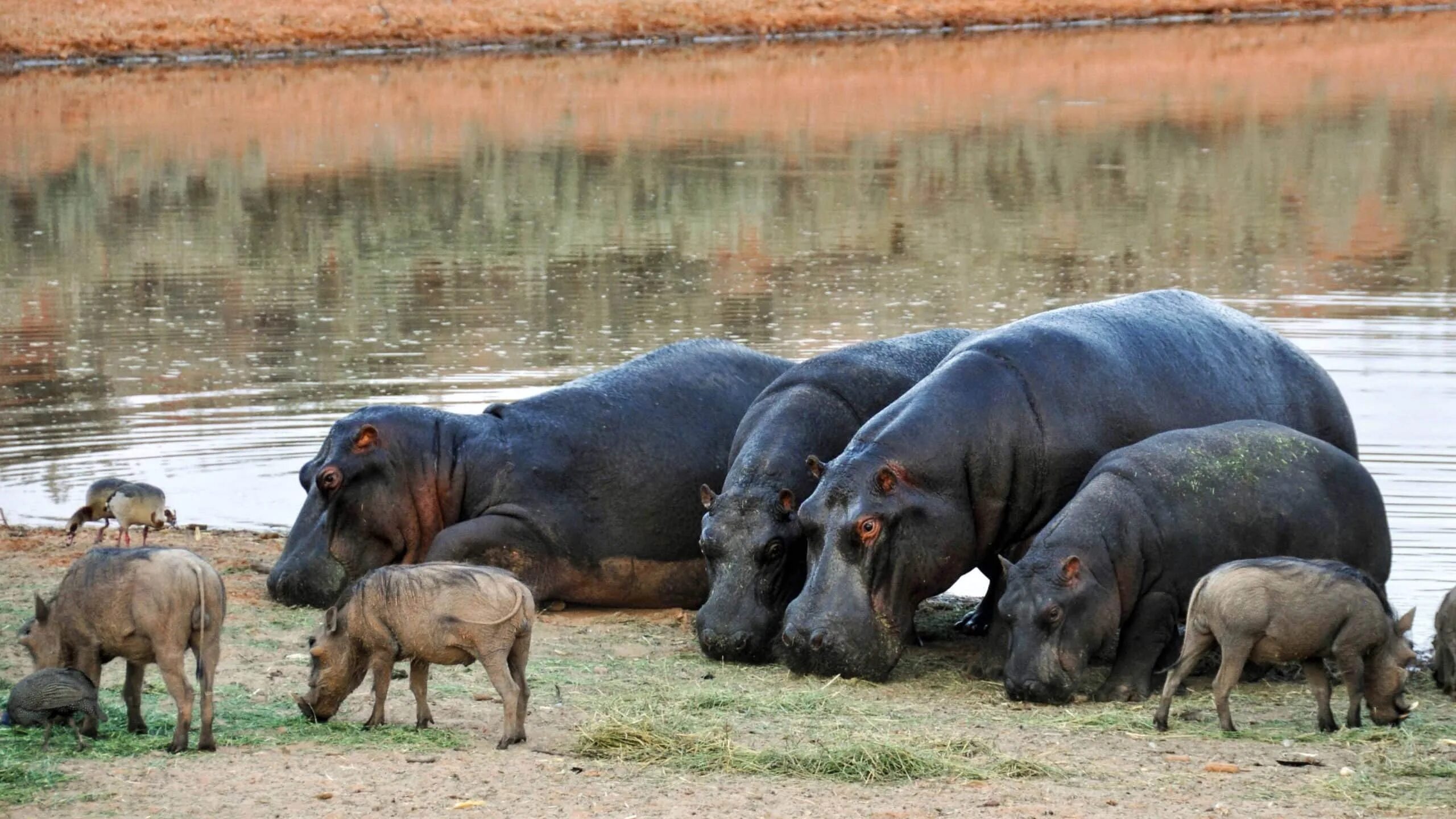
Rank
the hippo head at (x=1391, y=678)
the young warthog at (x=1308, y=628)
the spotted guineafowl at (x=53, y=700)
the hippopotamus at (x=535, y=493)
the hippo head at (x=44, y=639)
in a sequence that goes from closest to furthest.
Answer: the spotted guineafowl at (x=53, y=700), the hippo head at (x=44, y=639), the young warthog at (x=1308, y=628), the hippo head at (x=1391, y=678), the hippopotamus at (x=535, y=493)

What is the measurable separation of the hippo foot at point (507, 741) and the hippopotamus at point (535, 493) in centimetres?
303

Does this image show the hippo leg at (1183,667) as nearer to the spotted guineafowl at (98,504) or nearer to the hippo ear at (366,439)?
the hippo ear at (366,439)

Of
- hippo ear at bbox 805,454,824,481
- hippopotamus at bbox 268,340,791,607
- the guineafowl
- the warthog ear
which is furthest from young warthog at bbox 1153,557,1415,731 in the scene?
the guineafowl

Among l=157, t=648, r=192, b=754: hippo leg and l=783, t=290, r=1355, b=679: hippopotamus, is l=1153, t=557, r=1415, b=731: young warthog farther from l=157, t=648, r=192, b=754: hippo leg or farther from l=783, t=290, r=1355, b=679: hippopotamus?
l=157, t=648, r=192, b=754: hippo leg

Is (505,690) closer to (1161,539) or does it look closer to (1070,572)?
(1070,572)

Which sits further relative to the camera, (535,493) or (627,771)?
(535,493)

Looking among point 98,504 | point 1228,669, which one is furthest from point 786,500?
point 98,504

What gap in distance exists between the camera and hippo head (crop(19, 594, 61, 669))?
→ 7480mm

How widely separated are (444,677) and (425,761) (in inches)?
61.3

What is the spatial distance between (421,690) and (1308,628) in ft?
11.0

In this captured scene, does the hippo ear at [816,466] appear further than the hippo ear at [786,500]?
No

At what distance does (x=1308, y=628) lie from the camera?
7.93m

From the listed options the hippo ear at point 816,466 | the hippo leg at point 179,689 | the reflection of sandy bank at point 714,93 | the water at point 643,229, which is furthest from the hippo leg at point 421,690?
the reflection of sandy bank at point 714,93

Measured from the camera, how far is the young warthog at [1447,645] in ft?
28.6
